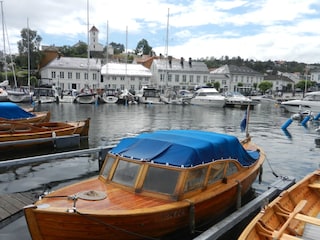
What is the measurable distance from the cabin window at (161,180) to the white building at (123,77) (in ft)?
242

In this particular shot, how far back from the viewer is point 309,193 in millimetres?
9320

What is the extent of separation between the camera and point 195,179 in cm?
791

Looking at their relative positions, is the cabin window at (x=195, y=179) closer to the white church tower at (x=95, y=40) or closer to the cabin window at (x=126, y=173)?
the cabin window at (x=126, y=173)

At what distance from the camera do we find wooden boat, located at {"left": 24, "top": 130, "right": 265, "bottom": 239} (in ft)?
21.0

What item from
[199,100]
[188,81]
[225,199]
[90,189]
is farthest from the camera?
[188,81]

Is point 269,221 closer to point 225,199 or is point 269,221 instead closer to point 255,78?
point 225,199

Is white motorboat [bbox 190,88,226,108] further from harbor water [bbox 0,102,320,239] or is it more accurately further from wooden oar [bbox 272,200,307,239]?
wooden oar [bbox 272,200,307,239]

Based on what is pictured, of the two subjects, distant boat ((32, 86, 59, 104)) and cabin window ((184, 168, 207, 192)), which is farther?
distant boat ((32, 86, 59, 104))

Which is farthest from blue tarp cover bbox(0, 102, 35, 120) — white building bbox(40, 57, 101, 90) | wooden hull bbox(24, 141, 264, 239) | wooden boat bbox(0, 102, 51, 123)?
white building bbox(40, 57, 101, 90)

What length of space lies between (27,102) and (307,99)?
42.0 metres

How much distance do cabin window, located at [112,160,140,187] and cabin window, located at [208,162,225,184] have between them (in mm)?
2001

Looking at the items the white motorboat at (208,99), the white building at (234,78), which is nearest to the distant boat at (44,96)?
the white motorboat at (208,99)

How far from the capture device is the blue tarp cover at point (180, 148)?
7922 millimetres

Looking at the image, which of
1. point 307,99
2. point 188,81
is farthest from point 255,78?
point 307,99
